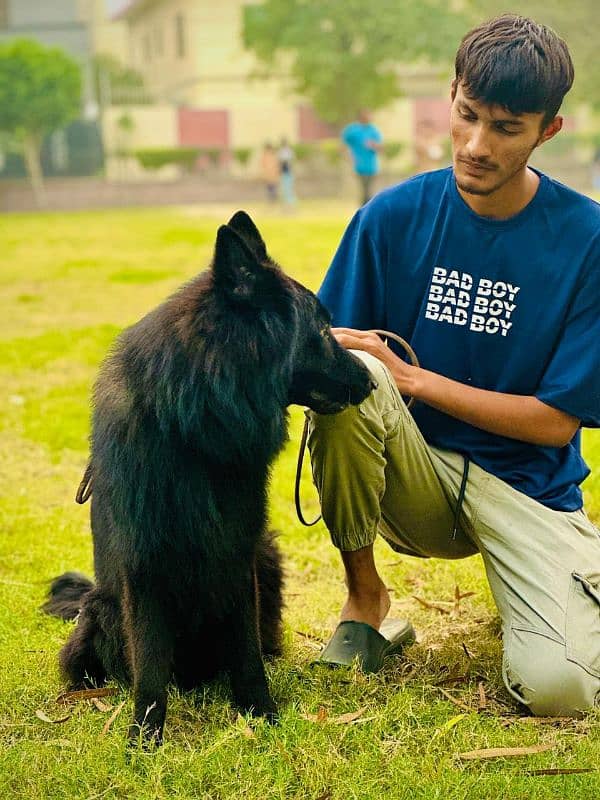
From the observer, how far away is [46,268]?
13797 mm

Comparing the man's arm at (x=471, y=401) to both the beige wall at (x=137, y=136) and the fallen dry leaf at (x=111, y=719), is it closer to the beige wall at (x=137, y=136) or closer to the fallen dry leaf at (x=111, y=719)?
the fallen dry leaf at (x=111, y=719)

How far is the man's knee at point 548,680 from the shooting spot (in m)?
2.99

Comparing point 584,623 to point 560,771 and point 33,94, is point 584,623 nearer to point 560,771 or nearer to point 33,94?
point 560,771

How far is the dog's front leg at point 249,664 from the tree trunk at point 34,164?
94.7 ft

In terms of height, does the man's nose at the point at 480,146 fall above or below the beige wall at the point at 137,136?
above

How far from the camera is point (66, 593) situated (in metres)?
3.81

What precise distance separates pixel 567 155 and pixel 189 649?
137ft

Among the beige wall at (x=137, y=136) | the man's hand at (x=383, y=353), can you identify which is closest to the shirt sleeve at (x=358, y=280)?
the man's hand at (x=383, y=353)

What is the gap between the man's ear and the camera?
311 cm

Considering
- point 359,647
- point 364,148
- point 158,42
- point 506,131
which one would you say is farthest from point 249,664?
point 158,42

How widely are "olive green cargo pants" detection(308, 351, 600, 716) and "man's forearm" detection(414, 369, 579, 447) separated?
0.11m

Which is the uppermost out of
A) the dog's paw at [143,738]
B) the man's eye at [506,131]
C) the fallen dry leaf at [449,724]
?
the man's eye at [506,131]

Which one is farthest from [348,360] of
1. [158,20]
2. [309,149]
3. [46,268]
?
[158,20]

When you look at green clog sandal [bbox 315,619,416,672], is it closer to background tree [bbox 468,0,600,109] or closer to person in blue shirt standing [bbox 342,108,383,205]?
person in blue shirt standing [bbox 342,108,383,205]
